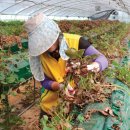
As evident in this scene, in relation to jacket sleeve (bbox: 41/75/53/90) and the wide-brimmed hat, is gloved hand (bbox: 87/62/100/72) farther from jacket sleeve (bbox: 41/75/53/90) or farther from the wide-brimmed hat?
jacket sleeve (bbox: 41/75/53/90)

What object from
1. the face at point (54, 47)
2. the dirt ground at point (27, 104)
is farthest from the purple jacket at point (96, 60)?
the dirt ground at point (27, 104)

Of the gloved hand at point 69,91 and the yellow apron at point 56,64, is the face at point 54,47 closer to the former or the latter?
the yellow apron at point 56,64

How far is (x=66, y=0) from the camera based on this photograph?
2122cm

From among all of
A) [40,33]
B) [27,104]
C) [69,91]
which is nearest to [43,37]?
[40,33]

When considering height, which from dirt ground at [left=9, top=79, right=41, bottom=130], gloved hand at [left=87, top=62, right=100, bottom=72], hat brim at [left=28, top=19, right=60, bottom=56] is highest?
hat brim at [left=28, top=19, right=60, bottom=56]

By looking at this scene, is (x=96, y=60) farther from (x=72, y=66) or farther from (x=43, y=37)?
(x=43, y=37)

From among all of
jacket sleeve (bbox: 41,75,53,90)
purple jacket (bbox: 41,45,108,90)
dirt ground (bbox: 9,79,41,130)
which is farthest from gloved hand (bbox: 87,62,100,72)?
dirt ground (bbox: 9,79,41,130)

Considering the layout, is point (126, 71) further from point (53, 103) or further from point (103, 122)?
point (103, 122)

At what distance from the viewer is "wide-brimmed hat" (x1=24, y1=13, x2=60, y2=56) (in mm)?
2270

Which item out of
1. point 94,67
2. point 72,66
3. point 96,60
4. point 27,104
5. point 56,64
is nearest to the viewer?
point 72,66

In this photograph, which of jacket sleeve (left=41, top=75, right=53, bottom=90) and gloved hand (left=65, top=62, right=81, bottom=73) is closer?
gloved hand (left=65, top=62, right=81, bottom=73)

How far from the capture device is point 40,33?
2.27m

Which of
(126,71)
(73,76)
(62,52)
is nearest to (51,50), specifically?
(62,52)

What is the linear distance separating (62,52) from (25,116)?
3140 mm
